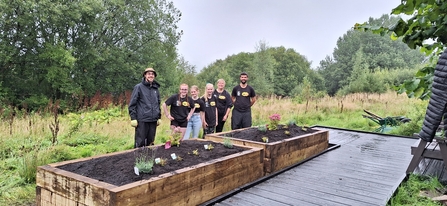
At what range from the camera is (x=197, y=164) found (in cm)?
291

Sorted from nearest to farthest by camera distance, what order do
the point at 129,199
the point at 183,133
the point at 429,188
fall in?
the point at 129,199
the point at 429,188
the point at 183,133

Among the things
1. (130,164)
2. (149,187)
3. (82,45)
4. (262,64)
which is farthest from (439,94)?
(262,64)

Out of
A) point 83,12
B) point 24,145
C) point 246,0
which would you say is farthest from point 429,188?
point 246,0

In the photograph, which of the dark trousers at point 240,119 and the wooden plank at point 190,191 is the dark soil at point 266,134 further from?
the wooden plank at point 190,191

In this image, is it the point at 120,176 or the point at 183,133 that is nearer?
the point at 120,176

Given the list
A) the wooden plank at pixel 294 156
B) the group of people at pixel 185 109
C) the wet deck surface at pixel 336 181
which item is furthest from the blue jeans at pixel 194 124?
the wet deck surface at pixel 336 181

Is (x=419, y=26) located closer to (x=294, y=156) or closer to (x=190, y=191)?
(x=294, y=156)

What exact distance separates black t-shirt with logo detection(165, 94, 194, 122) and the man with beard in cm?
133

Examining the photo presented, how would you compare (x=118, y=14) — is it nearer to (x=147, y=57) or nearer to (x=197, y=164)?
(x=147, y=57)

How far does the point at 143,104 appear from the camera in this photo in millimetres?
Answer: 4188

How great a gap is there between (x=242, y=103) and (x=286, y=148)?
6.03ft

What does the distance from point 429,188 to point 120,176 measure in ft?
10.7

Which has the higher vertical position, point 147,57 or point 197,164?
point 147,57

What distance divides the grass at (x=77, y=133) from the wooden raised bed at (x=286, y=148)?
2.88ft
